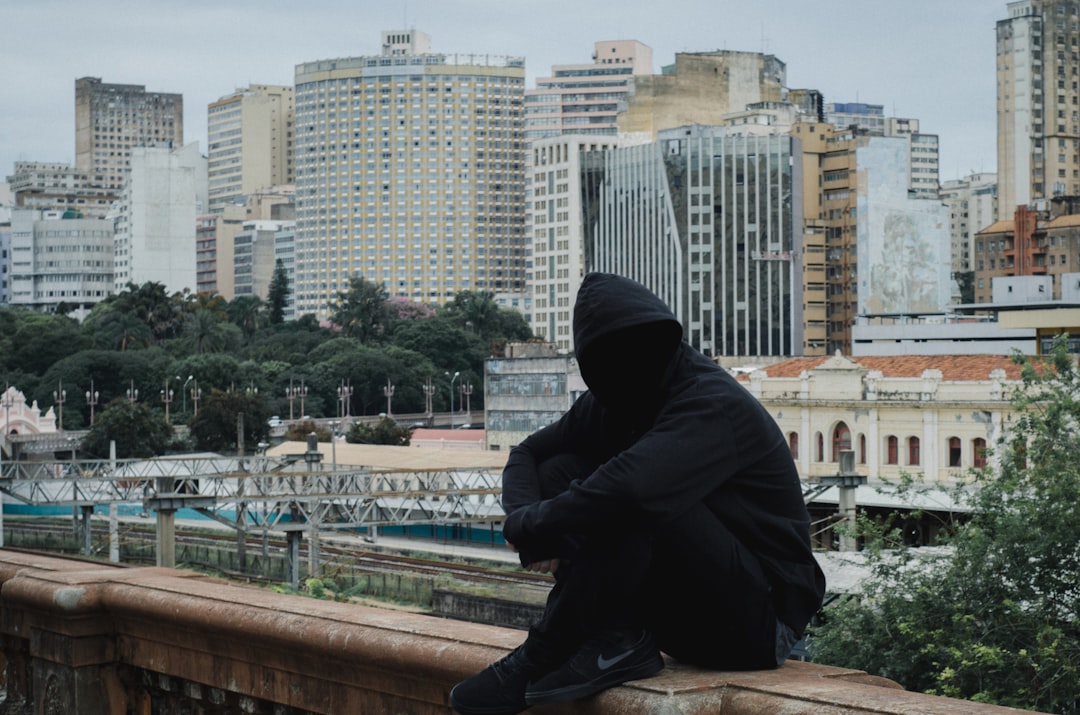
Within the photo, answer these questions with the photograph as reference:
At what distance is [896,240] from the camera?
131750mm

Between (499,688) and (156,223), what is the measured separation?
191 metres

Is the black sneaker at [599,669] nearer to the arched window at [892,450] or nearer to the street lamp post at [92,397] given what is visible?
the arched window at [892,450]

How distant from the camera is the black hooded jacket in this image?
4.16m

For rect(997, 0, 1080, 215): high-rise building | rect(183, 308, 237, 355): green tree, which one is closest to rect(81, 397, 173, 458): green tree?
rect(183, 308, 237, 355): green tree

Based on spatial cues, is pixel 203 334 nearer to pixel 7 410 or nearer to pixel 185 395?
pixel 185 395

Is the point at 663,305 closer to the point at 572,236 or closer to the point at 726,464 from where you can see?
the point at 726,464

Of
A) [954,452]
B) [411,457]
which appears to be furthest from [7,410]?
[954,452]

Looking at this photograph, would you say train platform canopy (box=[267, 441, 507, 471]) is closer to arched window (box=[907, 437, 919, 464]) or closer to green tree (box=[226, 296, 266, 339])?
arched window (box=[907, 437, 919, 464])

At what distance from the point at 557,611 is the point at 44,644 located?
2849mm

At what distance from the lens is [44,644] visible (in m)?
6.10

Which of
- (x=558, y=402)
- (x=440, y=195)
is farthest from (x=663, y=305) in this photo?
(x=440, y=195)

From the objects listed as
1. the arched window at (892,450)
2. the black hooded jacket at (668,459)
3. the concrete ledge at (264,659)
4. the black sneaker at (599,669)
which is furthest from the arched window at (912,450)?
the black sneaker at (599,669)

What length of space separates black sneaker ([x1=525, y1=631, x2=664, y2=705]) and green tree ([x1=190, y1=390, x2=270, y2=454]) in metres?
80.5

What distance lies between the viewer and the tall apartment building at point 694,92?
486 feet
